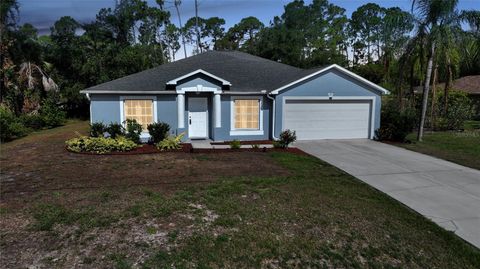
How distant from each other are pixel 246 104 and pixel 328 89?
3.93 metres

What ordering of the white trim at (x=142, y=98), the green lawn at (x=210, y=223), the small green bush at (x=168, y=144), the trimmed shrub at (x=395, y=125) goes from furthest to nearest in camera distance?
1. the trimmed shrub at (x=395, y=125)
2. the white trim at (x=142, y=98)
3. the small green bush at (x=168, y=144)
4. the green lawn at (x=210, y=223)

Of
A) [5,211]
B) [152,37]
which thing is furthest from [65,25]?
[5,211]

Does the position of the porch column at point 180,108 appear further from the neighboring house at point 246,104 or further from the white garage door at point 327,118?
the white garage door at point 327,118

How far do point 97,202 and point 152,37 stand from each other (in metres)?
41.3

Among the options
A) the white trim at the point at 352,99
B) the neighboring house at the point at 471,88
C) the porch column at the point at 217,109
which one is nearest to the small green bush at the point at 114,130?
the porch column at the point at 217,109

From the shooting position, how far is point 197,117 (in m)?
16.7

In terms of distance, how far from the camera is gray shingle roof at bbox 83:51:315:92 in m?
15.9

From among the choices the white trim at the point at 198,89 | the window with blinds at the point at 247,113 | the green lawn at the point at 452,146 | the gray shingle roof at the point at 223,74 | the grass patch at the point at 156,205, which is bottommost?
the grass patch at the point at 156,205

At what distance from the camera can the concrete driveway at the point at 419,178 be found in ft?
23.4

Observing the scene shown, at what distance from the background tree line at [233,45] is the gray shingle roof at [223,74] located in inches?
203

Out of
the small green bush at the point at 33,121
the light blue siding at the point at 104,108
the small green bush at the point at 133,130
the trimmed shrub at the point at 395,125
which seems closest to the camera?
the small green bush at the point at 133,130

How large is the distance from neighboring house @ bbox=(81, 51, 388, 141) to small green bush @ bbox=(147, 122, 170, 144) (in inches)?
43.8

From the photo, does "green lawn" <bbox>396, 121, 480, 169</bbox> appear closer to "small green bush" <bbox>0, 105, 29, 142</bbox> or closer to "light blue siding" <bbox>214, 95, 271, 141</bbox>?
"light blue siding" <bbox>214, 95, 271, 141</bbox>

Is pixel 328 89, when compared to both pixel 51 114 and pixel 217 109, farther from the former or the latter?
pixel 51 114
